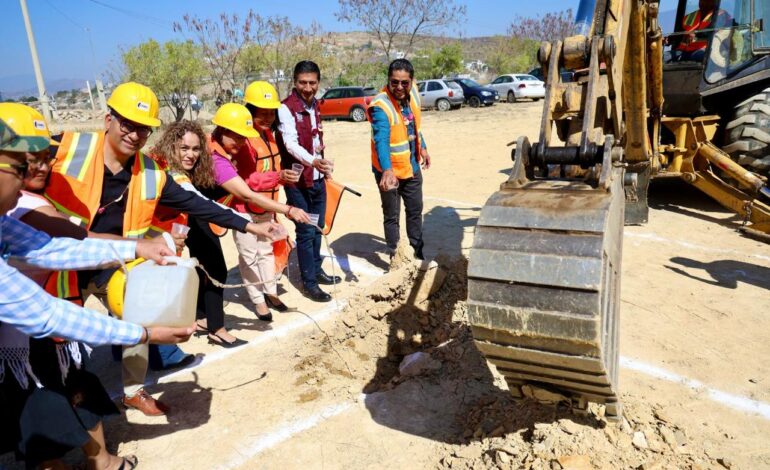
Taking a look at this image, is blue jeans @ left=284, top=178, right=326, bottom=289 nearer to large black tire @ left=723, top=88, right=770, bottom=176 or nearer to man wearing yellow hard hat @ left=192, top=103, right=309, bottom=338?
man wearing yellow hard hat @ left=192, top=103, right=309, bottom=338

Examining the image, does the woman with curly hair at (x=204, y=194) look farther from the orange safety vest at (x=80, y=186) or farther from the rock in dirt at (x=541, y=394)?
the rock in dirt at (x=541, y=394)

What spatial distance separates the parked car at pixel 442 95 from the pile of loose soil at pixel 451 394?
64.3ft

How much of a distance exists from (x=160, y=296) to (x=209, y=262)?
1717mm

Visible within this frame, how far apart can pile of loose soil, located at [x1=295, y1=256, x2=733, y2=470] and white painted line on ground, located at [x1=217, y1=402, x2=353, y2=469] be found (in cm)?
23

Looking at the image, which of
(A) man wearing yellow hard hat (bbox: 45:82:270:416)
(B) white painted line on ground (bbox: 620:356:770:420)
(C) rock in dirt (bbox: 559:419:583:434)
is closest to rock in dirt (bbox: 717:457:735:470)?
(B) white painted line on ground (bbox: 620:356:770:420)

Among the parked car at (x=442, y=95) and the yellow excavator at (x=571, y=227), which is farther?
the parked car at (x=442, y=95)

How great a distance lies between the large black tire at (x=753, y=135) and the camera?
259 inches

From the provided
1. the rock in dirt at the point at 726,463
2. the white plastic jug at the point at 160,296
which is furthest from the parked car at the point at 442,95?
the white plastic jug at the point at 160,296

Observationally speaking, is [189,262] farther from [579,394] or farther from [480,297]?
[579,394]

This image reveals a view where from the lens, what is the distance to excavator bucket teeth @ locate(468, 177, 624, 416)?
2.07 m

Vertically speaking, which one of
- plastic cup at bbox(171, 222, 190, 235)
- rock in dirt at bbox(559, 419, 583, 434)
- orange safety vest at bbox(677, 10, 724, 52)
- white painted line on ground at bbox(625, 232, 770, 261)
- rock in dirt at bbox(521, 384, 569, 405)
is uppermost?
orange safety vest at bbox(677, 10, 724, 52)

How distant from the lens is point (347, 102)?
23.3 meters

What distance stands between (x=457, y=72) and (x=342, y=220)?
32.7m

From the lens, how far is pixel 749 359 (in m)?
3.97
